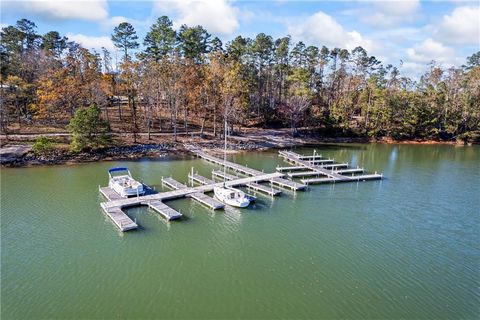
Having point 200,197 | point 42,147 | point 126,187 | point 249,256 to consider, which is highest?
point 42,147

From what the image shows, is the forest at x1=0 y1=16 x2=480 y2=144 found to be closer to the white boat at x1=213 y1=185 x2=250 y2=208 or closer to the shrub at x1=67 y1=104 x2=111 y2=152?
the shrub at x1=67 y1=104 x2=111 y2=152

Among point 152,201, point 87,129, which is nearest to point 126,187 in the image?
point 152,201

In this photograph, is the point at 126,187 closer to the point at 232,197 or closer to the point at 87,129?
the point at 232,197

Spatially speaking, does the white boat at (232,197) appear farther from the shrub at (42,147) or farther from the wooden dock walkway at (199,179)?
the shrub at (42,147)

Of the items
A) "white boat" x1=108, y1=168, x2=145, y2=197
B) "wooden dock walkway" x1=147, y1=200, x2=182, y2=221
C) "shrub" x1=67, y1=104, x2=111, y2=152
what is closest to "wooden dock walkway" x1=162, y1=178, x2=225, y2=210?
"wooden dock walkway" x1=147, y1=200, x2=182, y2=221

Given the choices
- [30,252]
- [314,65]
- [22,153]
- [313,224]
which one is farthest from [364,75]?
[30,252]
